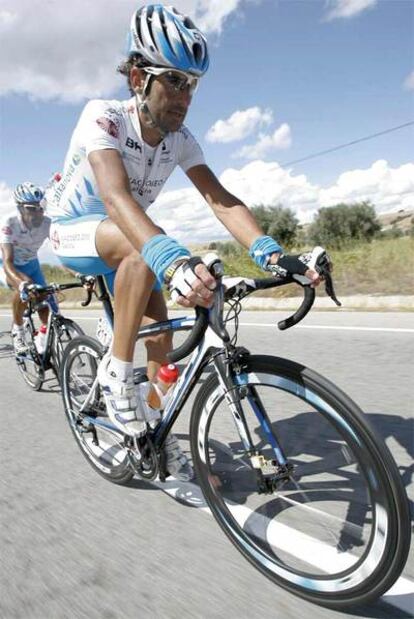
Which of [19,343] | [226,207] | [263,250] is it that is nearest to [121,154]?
[226,207]

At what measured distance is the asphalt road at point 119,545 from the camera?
1.75 metres

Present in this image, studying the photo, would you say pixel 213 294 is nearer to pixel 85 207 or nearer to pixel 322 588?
pixel 322 588

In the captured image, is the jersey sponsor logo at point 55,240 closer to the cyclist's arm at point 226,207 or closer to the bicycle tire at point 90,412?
the bicycle tire at point 90,412

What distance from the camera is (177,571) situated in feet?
6.37

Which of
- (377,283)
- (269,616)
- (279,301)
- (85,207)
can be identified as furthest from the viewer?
(279,301)

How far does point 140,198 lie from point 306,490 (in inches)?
67.7

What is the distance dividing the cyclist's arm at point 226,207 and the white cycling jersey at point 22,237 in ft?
12.3

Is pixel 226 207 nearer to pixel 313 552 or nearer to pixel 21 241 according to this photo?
pixel 313 552

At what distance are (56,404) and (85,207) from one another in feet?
8.14

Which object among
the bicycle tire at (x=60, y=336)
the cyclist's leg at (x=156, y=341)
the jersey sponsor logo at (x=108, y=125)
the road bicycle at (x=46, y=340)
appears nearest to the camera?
the jersey sponsor logo at (x=108, y=125)

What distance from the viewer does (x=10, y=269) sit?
5.61 meters

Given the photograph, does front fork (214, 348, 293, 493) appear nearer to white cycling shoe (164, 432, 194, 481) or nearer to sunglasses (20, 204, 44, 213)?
white cycling shoe (164, 432, 194, 481)

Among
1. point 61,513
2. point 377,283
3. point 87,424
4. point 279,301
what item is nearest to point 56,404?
point 87,424

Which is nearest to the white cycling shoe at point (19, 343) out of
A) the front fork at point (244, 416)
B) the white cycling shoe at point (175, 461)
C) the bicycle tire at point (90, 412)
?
the bicycle tire at point (90, 412)
